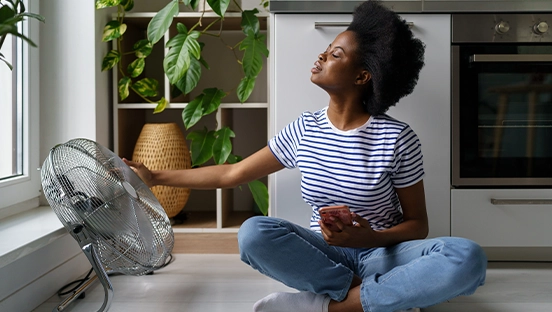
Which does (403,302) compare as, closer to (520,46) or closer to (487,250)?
(487,250)

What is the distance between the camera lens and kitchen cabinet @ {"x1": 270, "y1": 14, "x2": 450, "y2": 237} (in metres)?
1.99

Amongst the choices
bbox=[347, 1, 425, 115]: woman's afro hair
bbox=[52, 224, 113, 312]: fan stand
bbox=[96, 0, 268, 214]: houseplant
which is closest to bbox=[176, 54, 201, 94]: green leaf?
bbox=[96, 0, 268, 214]: houseplant

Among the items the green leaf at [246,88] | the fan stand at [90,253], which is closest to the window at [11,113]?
the fan stand at [90,253]

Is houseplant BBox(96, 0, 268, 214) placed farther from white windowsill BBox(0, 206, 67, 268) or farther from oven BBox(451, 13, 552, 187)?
oven BBox(451, 13, 552, 187)

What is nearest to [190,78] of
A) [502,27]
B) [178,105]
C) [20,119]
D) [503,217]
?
[178,105]

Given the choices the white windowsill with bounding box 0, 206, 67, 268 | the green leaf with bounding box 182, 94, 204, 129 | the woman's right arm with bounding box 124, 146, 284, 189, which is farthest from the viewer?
the green leaf with bounding box 182, 94, 204, 129

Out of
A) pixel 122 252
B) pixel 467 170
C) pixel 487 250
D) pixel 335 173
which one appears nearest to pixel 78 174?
pixel 122 252

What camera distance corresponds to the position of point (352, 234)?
57.9 inches

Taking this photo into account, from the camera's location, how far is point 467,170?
2027 millimetres

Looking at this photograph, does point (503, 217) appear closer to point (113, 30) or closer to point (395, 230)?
point (395, 230)

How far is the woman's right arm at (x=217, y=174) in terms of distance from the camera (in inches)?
68.6

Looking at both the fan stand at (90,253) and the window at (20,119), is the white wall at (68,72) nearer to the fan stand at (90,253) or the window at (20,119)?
the window at (20,119)

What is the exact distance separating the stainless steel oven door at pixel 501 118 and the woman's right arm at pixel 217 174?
2.27ft

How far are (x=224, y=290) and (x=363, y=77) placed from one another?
2.67ft
